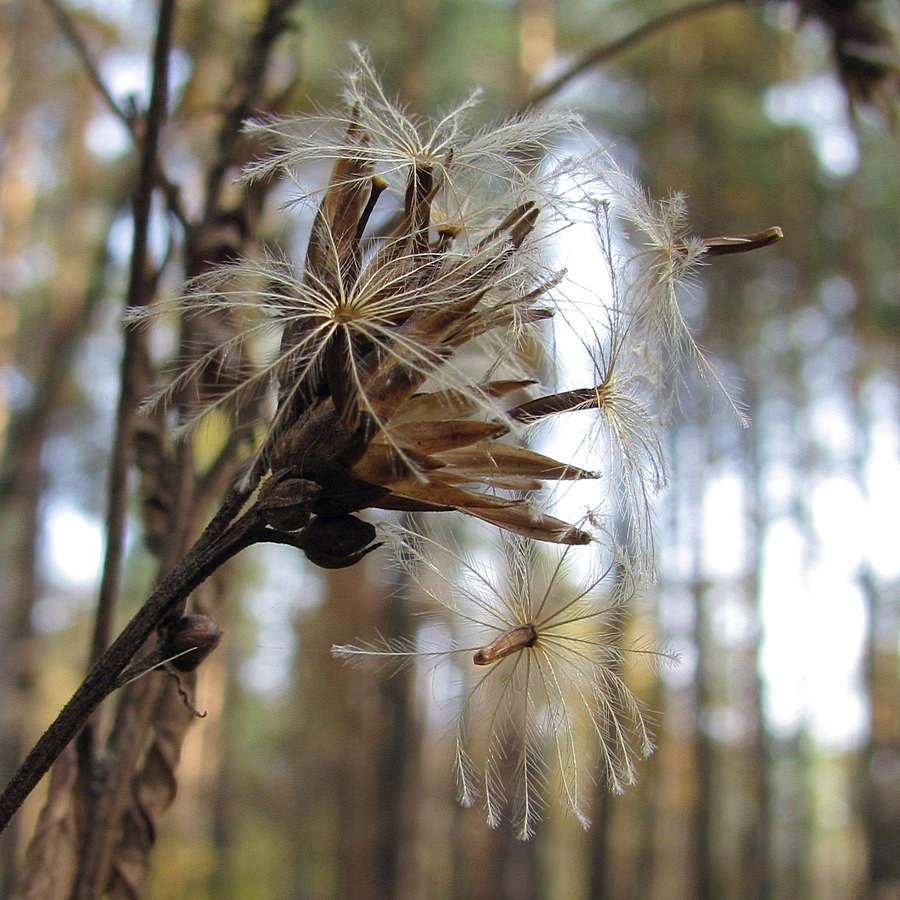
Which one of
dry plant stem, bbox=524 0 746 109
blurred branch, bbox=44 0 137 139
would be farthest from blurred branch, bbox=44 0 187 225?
dry plant stem, bbox=524 0 746 109

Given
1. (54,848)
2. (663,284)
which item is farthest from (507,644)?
(54,848)

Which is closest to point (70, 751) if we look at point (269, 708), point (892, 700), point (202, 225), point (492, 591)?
point (492, 591)

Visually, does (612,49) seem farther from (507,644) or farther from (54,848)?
(54,848)

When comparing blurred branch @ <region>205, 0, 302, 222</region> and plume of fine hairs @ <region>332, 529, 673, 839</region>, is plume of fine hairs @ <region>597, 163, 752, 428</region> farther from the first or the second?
blurred branch @ <region>205, 0, 302, 222</region>

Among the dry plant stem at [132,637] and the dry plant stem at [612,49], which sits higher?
the dry plant stem at [612,49]

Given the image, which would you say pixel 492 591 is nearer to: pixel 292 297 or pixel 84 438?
pixel 292 297

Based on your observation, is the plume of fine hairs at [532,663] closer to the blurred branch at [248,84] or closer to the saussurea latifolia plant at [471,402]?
the saussurea latifolia plant at [471,402]

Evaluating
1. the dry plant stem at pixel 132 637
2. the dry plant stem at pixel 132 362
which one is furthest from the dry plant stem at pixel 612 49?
the dry plant stem at pixel 132 637
